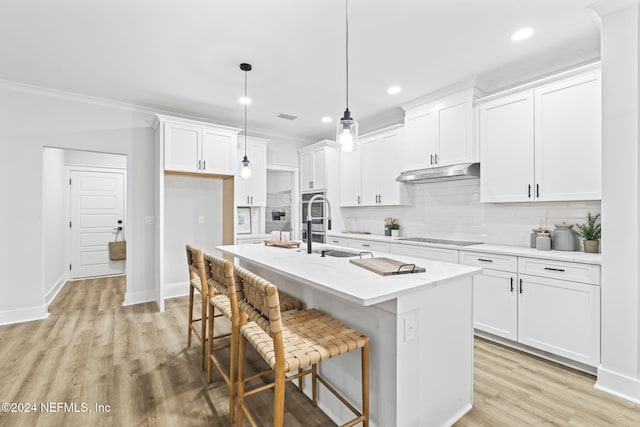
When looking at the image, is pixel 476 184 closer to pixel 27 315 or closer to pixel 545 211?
pixel 545 211

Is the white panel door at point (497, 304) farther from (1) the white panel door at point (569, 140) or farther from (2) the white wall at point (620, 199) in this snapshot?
(1) the white panel door at point (569, 140)

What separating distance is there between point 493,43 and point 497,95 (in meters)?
0.66

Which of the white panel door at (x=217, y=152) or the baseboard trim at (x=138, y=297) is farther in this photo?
the white panel door at (x=217, y=152)

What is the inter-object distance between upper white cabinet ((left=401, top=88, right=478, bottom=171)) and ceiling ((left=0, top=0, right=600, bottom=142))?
211mm

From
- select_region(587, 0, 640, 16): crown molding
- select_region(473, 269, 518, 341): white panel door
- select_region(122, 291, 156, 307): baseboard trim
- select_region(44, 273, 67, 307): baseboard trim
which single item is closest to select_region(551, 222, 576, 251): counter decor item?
select_region(473, 269, 518, 341): white panel door

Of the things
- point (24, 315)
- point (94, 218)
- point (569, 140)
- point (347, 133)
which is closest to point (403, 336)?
point (347, 133)

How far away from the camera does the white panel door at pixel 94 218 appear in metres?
5.66

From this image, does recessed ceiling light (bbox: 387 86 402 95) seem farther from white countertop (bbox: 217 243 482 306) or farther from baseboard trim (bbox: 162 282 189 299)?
baseboard trim (bbox: 162 282 189 299)

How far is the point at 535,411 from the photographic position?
1.97m

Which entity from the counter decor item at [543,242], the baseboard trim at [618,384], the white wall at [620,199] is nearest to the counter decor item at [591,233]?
the counter decor item at [543,242]

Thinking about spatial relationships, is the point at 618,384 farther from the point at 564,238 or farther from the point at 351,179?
the point at 351,179

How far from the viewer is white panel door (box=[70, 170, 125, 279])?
566 cm

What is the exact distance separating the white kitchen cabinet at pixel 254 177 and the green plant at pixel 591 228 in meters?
4.06

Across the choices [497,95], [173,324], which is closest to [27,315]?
[173,324]
